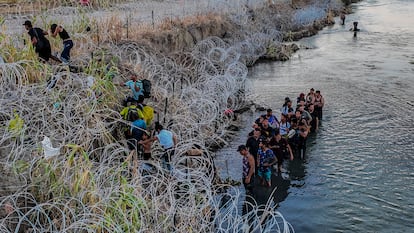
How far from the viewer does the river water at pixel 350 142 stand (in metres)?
10.7

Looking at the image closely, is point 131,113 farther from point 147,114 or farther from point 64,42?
point 64,42

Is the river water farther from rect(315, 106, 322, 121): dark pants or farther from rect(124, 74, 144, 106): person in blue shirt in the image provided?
rect(124, 74, 144, 106): person in blue shirt

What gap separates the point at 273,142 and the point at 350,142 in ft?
13.7

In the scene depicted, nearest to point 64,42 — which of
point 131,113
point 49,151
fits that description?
point 131,113

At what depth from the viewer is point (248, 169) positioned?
10.8 metres

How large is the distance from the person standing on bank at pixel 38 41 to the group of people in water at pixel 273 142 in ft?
19.5

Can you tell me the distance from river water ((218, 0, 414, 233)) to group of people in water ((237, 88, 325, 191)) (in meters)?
0.49

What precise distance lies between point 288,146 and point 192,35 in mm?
12193

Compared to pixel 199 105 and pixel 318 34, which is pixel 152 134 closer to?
pixel 199 105

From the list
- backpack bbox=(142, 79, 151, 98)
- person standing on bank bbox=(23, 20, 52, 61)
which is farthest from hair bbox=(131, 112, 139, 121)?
person standing on bank bbox=(23, 20, 52, 61)

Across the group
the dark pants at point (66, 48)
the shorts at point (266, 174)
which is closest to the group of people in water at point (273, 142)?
the shorts at point (266, 174)

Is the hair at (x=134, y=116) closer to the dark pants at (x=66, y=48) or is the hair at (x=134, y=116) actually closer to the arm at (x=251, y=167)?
the arm at (x=251, y=167)

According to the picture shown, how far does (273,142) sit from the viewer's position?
11.8 meters

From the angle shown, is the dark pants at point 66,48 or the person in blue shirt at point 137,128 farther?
the dark pants at point 66,48
